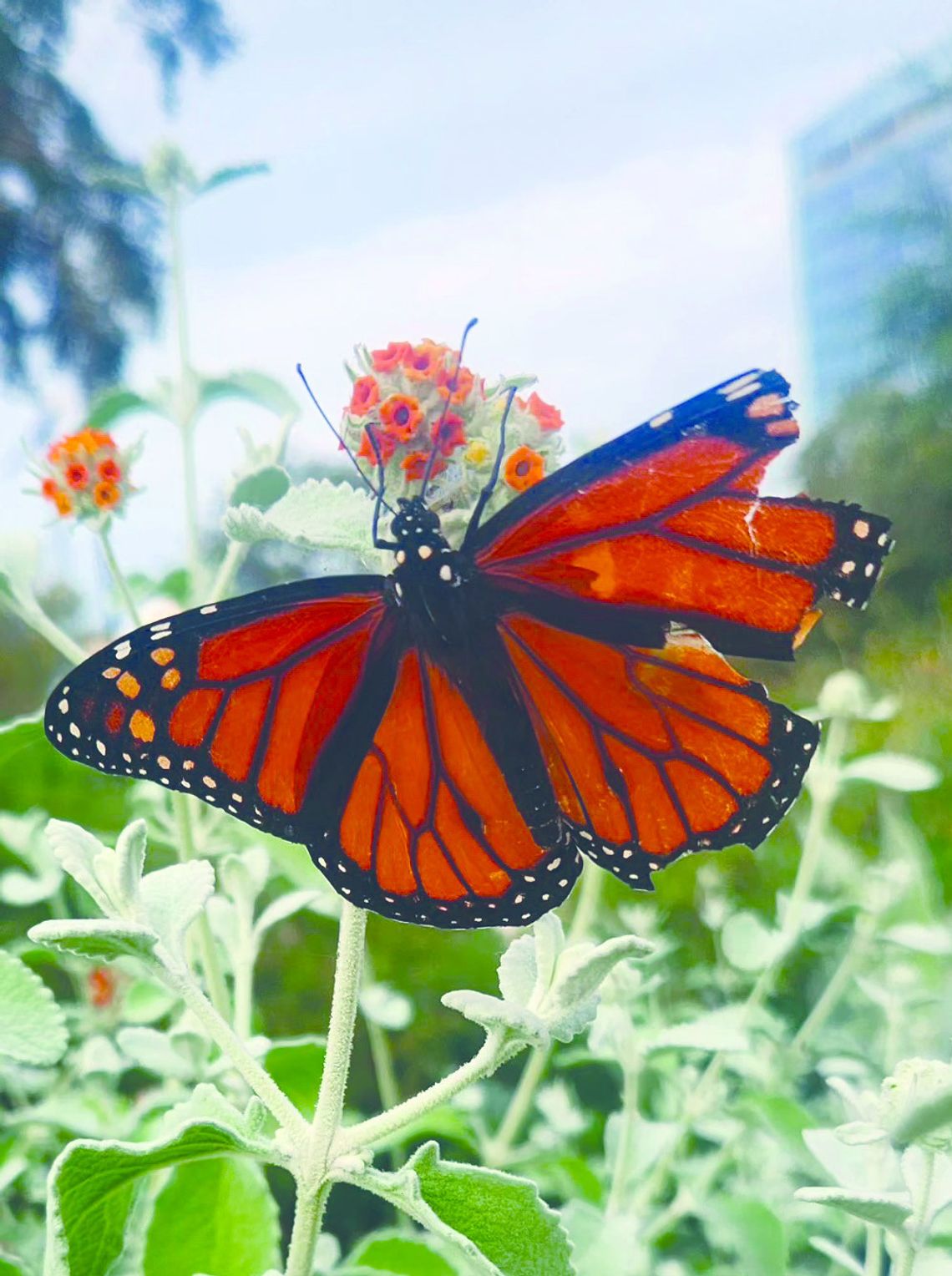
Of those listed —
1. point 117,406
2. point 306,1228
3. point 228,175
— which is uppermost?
point 228,175

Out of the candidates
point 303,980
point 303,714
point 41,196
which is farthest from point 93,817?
point 41,196

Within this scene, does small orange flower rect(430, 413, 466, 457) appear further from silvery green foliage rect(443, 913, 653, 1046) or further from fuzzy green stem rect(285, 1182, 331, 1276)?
fuzzy green stem rect(285, 1182, 331, 1276)

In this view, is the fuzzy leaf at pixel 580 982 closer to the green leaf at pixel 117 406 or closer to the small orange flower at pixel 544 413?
the small orange flower at pixel 544 413

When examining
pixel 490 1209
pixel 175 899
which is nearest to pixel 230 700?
pixel 175 899

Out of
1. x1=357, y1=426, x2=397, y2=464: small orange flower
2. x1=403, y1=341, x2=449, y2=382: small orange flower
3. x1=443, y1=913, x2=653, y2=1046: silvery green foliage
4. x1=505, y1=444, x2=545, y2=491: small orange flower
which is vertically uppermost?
x1=403, y1=341, x2=449, y2=382: small orange flower

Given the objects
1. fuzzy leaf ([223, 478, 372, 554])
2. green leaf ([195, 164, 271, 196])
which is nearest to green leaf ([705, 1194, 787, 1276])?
fuzzy leaf ([223, 478, 372, 554])

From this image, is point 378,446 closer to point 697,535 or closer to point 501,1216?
point 697,535
